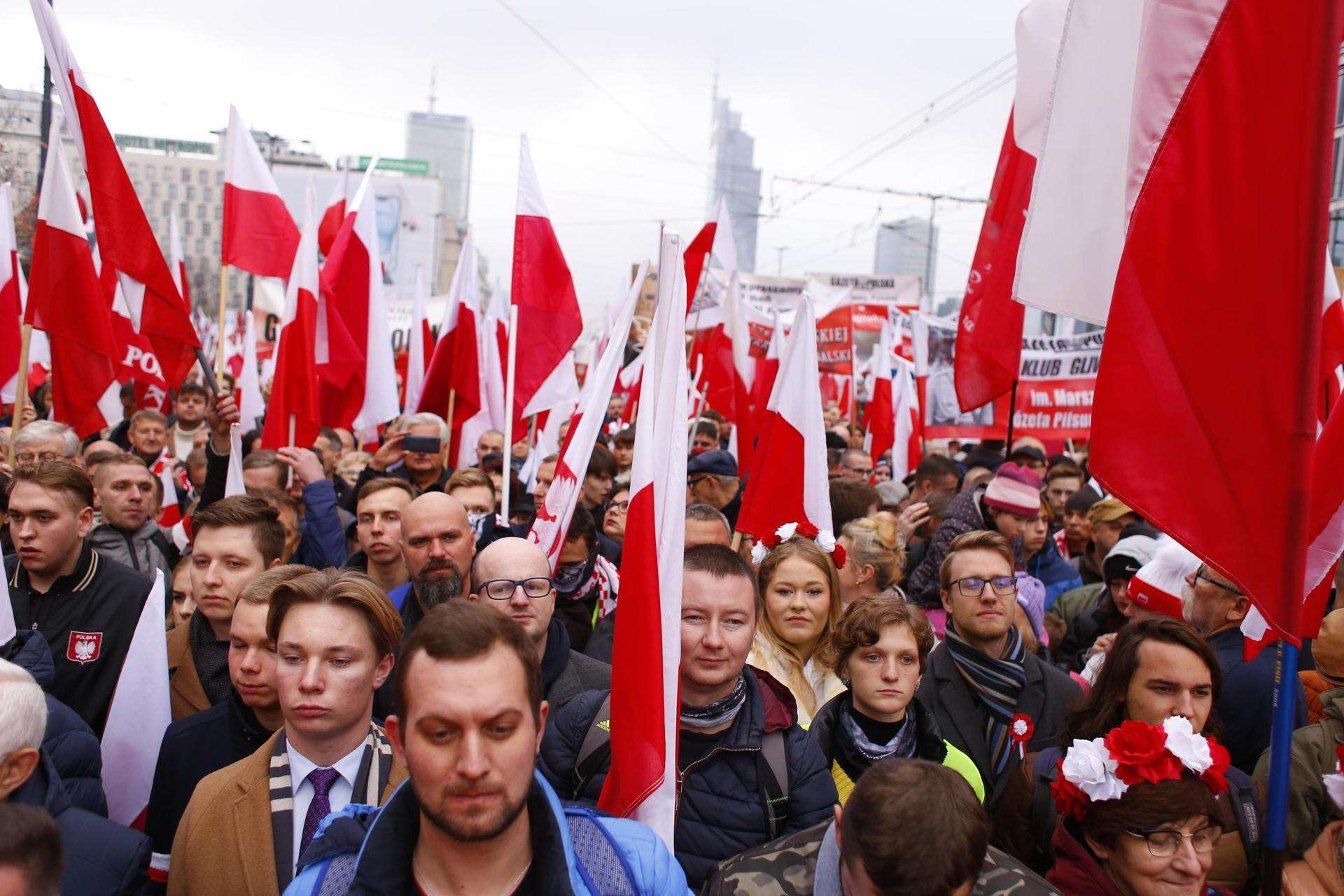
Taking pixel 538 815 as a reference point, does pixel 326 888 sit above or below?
below

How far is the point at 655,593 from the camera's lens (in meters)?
2.93

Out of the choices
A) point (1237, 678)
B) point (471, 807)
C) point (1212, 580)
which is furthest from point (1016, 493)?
point (471, 807)

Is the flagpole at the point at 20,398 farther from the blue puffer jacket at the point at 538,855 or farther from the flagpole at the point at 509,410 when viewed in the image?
the blue puffer jacket at the point at 538,855

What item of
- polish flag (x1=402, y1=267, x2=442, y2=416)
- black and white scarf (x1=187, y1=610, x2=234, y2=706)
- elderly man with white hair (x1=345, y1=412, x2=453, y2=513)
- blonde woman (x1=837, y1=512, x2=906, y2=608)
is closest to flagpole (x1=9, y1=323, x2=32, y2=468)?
elderly man with white hair (x1=345, y1=412, x2=453, y2=513)

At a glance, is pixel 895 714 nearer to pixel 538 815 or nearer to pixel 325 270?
pixel 538 815

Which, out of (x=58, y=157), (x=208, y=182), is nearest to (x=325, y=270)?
(x=58, y=157)

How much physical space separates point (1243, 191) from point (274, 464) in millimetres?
5204

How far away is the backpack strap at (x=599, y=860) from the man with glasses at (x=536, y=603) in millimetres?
1371

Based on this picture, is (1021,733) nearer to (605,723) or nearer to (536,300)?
(605,723)

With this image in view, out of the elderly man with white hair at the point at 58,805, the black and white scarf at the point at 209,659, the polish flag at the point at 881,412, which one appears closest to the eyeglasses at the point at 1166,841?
the elderly man with white hair at the point at 58,805

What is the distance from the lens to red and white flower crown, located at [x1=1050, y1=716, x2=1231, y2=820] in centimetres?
274

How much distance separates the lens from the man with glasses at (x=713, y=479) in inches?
282

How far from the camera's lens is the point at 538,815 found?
2121 mm

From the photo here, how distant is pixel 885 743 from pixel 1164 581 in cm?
176
